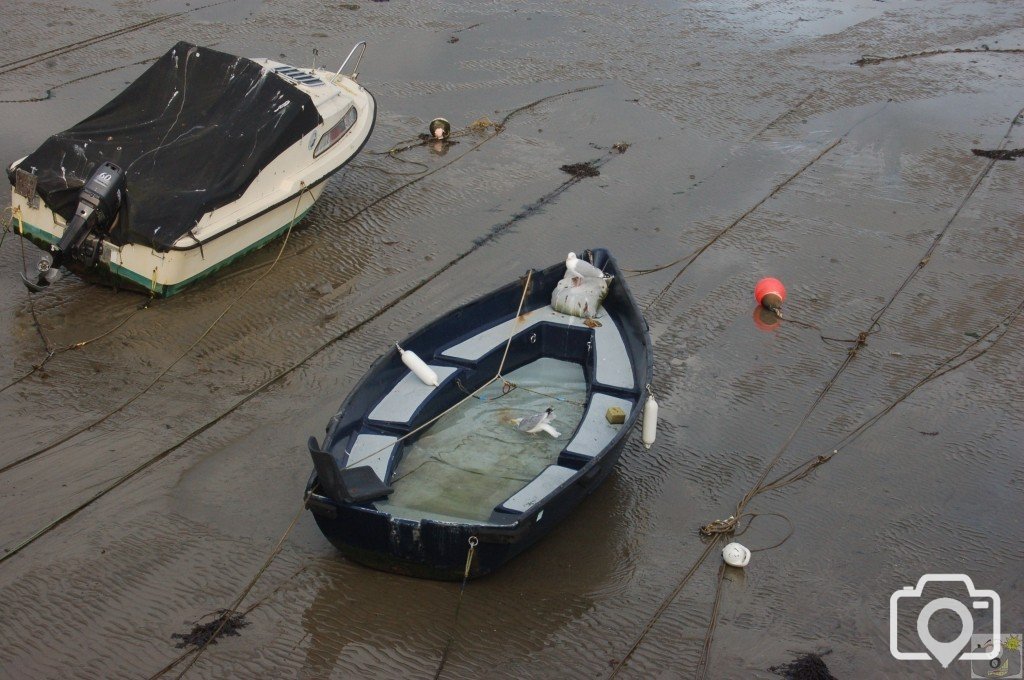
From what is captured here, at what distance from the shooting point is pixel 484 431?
8148 millimetres

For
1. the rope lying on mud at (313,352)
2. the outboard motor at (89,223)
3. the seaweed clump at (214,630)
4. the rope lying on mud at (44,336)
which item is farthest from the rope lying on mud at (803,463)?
the outboard motor at (89,223)

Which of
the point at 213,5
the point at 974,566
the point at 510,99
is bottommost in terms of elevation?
the point at 974,566

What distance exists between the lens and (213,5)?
17.5 meters

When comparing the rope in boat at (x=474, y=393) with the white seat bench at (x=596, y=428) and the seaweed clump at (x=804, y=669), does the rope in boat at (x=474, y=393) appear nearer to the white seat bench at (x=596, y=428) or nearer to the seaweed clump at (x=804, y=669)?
the white seat bench at (x=596, y=428)

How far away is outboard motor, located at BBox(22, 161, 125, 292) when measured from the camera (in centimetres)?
967

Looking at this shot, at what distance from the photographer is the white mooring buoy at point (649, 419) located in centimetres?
762

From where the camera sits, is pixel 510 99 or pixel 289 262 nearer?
pixel 289 262

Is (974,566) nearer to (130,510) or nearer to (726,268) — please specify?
(726,268)

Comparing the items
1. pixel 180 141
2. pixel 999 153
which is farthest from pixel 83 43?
pixel 999 153

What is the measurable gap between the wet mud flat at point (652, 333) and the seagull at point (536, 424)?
2.23 ft

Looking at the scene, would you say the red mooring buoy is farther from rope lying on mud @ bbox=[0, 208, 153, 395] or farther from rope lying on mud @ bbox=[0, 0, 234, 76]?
rope lying on mud @ bbox=[0, 0, 234, 76]

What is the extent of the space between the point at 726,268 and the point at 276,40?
891 cm

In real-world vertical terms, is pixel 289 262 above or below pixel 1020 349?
above

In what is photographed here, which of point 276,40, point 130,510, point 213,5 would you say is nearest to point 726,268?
point 130,510
